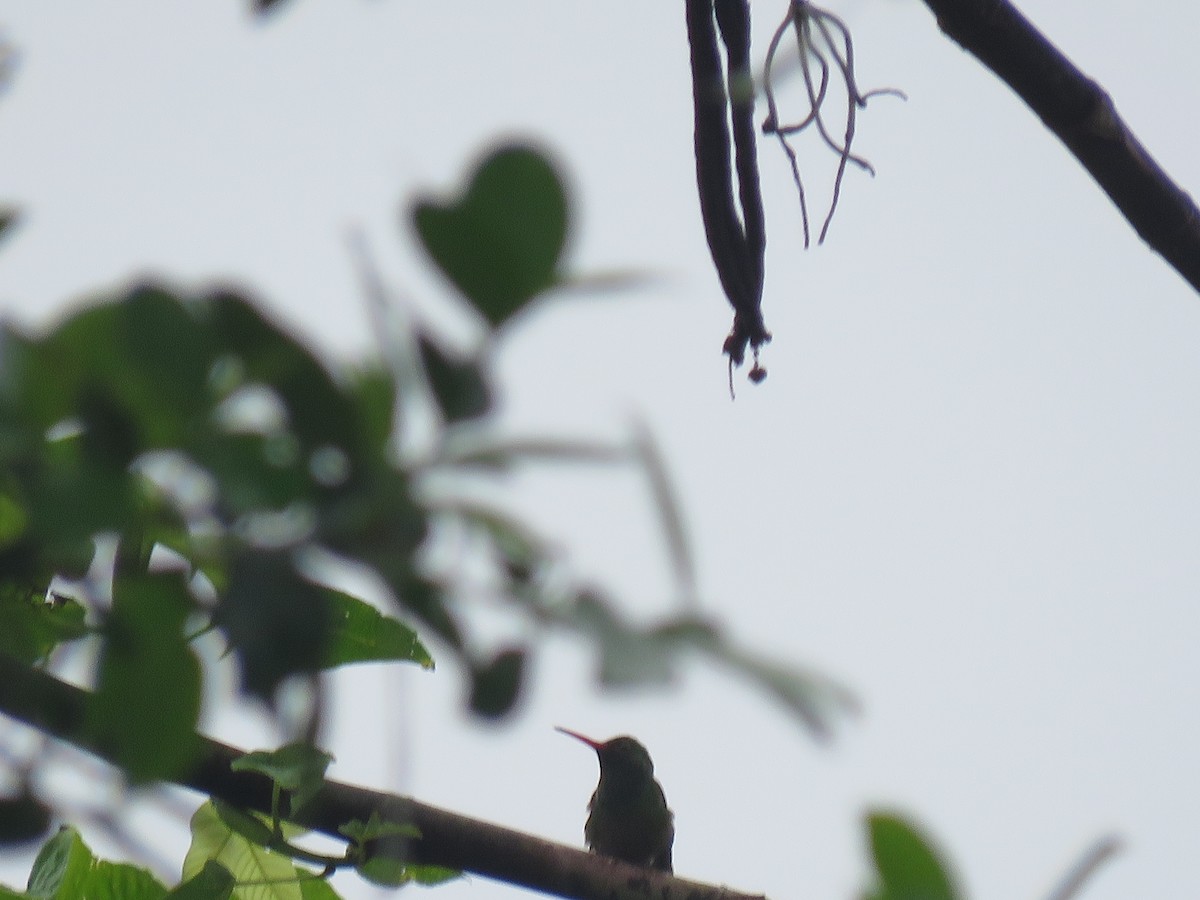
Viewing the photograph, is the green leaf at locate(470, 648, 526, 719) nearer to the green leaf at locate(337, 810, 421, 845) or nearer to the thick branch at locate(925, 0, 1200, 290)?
the green leaf at locate(337, 810, 421, 845)

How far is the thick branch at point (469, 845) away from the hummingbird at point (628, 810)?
428cm

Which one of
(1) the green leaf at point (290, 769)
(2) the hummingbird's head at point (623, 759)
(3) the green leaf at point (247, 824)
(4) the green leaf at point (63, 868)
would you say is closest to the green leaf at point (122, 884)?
(4) the green leaf at point (63, 868)

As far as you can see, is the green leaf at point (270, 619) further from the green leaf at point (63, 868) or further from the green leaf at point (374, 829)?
the green leaf at point (63, 868)

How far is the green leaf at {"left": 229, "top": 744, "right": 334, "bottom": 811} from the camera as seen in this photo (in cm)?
146

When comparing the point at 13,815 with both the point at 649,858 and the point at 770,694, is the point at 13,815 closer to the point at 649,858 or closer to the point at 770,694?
the point at 770,694

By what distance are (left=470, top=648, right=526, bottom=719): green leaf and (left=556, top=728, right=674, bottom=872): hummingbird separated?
18.3ft

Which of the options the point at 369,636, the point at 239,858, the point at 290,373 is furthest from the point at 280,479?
the point at 239,858

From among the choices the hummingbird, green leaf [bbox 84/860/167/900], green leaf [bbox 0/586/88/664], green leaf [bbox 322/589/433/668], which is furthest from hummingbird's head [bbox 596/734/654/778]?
green leaf [bbox 0/586/88/664]

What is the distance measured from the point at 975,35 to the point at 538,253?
3.90 ft

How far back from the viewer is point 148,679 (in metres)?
0.70

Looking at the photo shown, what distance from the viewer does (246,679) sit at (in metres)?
0.67

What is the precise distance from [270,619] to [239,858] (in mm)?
1343

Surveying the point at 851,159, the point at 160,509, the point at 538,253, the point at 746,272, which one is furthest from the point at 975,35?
the point at 160,509

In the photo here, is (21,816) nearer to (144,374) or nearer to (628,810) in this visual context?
(144,374)
